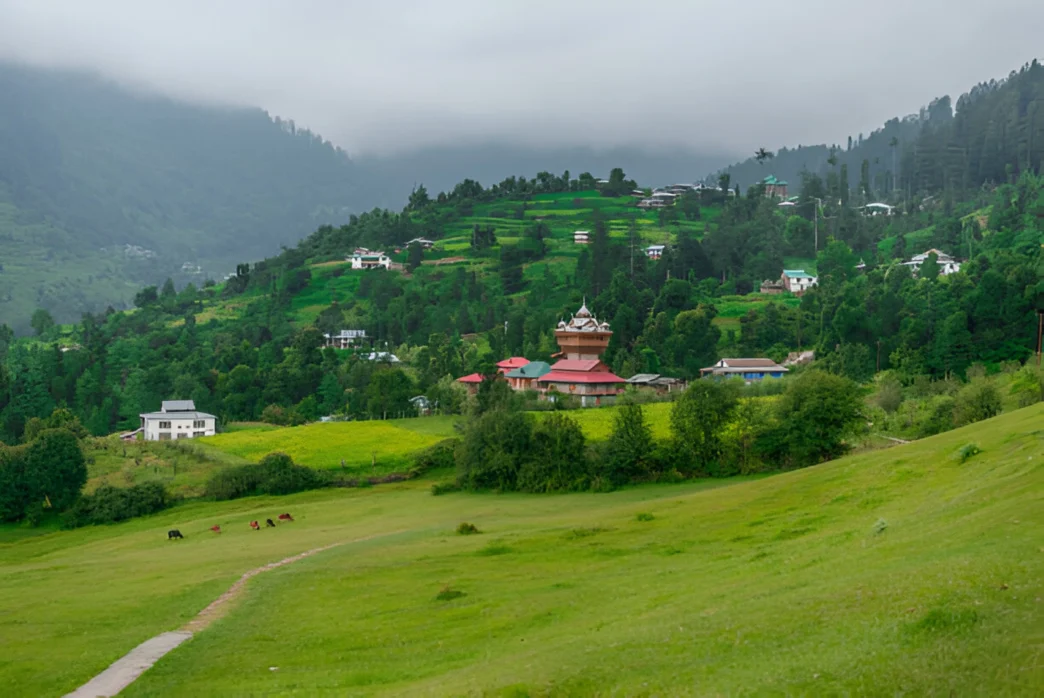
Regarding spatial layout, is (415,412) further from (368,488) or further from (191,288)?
(191,288)

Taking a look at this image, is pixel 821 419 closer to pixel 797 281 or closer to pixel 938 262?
pixel 797 281

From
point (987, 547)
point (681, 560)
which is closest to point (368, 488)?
point (681, 560)

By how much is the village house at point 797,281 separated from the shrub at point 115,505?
107m

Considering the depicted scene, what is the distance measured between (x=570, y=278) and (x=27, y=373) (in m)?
81.5

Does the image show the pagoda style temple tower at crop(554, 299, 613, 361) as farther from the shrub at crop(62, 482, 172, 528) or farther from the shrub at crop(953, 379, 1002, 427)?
the shrub at crop(953, 379, 1002, 427)

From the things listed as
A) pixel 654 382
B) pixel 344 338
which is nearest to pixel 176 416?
pixel 344 338

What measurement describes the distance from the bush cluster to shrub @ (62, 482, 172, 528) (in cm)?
365

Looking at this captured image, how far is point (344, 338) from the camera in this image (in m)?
152

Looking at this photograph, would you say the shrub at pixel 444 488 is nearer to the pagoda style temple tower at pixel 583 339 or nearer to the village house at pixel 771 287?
the pagoda style temple tower at pixel 583 339

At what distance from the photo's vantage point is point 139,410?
127 m

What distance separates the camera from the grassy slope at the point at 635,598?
17609 mm

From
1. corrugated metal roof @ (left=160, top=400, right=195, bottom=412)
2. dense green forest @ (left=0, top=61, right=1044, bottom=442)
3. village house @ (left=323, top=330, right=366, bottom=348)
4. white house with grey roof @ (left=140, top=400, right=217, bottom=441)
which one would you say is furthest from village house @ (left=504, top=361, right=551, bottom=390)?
village house @ (left=323, top=330, right=366, bottom=348)

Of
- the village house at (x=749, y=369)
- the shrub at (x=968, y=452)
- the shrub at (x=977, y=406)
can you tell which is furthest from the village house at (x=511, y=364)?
the shrub at (x=968, y=452)

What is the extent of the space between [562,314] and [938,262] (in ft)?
187
